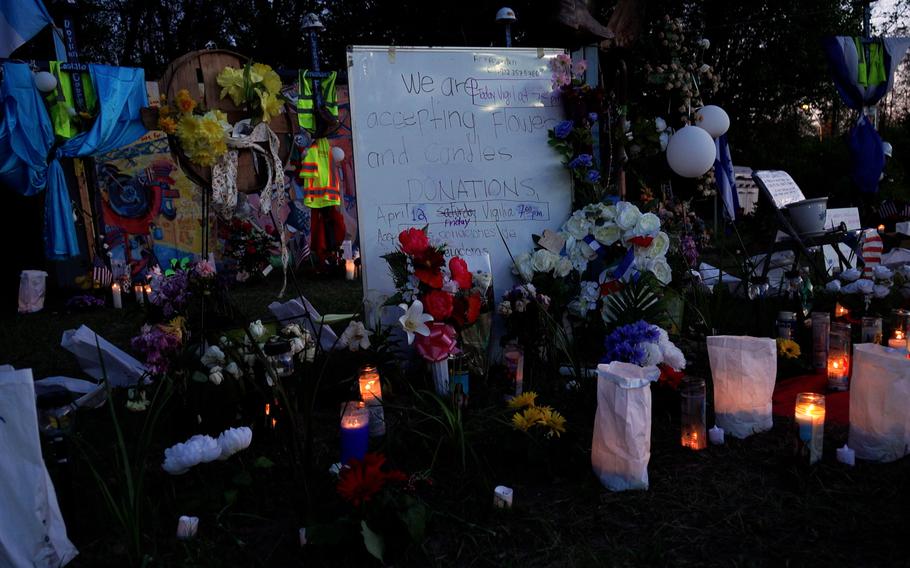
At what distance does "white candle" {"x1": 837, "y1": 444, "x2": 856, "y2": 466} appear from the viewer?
2.24 m

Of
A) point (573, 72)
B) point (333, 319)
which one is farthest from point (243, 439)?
point (573, 72)

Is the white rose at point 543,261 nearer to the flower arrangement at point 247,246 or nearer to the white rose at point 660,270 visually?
the white rose at point 660,270

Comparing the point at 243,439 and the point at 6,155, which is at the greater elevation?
the point at 6,155

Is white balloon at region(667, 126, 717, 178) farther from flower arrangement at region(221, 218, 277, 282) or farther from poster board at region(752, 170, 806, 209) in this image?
flower arrangement at region(221, 218, 277, 282)

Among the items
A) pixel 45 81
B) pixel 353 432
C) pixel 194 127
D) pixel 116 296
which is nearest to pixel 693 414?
pixel 353 432

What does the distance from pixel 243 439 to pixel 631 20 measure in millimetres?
4467

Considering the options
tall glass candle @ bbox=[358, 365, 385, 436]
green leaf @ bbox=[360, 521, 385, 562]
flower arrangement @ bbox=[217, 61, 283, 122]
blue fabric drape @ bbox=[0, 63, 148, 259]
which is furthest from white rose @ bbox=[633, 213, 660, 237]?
blue fabric drape @ bbox=[0, 63, 148, 259]

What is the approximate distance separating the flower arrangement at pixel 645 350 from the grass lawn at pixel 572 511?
0.89 feet

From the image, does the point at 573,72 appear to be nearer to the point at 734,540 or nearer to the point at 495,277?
the point at 495,277

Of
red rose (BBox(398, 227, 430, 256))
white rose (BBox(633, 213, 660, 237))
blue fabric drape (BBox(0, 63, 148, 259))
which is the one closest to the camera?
red rose (BBox(398, 227, 430, 256))

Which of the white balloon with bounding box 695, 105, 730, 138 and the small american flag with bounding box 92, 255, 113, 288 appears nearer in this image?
the white balloon with bounding box 695, 105, 730, 138

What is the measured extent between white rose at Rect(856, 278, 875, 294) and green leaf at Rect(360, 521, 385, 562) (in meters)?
3.47

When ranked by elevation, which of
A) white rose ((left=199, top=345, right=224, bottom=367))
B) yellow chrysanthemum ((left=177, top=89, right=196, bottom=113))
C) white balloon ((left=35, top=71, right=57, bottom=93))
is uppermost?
white balloon ((left=35, top=71, right=57, bottom=93))

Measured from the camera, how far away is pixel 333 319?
3555 millimetres
